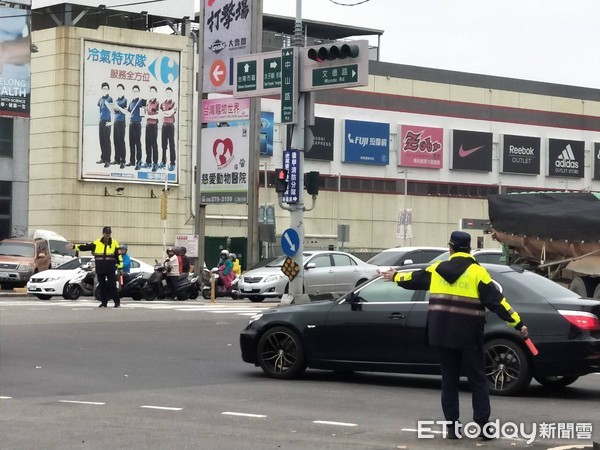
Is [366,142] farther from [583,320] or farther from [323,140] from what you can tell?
[583,320]

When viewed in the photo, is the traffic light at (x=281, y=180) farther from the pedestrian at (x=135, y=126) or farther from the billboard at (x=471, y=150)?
the billboard at (x=471, y=150)

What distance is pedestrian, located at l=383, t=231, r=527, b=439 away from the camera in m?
10.7

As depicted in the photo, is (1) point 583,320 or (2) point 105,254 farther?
(2) point 105,254

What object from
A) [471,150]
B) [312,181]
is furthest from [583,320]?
[471,150]

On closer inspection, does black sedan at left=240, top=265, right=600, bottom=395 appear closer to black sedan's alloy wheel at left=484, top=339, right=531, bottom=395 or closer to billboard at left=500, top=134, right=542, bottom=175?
black sedan's alloy wheel at left=484, top=339, right=531, bottom=395

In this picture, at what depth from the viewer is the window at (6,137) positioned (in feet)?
194

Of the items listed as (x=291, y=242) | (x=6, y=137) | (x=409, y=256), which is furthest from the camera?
(x=6, y=137)

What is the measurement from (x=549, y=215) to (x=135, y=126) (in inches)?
1399

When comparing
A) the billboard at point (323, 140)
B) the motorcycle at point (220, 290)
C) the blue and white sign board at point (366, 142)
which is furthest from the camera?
the blue and white sign board at point (366, 142)

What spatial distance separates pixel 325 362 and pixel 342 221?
58.5 metres

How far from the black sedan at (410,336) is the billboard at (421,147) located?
60675mm

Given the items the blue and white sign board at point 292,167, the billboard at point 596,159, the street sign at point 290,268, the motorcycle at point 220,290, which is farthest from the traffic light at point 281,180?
the billboard at point 596,159

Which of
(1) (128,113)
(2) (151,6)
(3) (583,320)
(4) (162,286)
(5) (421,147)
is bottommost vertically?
(4) (162,286)

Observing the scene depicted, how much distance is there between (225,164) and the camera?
150 feet
